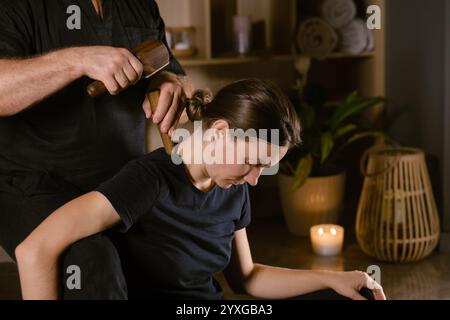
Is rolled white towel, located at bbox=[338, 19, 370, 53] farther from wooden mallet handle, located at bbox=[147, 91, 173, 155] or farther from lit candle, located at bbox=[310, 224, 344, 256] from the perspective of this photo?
wooden mallet handle, located at bbox=[147, 91, 173, 155]

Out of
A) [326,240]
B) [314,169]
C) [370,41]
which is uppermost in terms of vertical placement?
[370,41]

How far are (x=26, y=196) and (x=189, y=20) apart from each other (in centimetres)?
172

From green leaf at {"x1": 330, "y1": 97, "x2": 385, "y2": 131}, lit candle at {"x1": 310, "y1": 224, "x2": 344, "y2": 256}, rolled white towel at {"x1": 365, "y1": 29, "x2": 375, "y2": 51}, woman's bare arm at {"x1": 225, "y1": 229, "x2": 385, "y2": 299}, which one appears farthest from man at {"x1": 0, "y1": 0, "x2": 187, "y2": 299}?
rolled white towel at {"x1": 365, "y1": 29, "x2": 375, "y2": 51}

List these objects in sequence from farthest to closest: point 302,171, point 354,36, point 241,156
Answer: point 354,36
point 302,171
point 241,156

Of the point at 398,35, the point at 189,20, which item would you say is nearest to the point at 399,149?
the point at 398,35

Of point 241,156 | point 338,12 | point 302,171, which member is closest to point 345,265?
point 302,171

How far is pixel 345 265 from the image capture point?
7.27 feet

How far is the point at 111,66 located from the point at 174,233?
0.99 feet

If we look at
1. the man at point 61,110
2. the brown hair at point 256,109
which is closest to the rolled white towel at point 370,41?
the man at point 61,110

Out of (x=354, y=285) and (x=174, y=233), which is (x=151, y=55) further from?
(x=354, y=285)

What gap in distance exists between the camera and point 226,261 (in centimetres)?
106

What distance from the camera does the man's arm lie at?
2.64ft

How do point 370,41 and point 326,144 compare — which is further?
point 370,41

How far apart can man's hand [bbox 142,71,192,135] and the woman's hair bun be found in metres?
0.01
